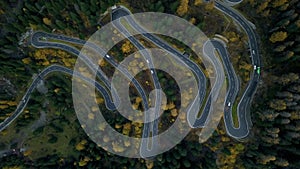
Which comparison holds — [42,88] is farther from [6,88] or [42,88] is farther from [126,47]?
[126,47]

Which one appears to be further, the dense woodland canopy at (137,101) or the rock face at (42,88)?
the rock face at (42,88)

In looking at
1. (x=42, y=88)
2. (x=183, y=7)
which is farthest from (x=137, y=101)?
(x=42, y=88)

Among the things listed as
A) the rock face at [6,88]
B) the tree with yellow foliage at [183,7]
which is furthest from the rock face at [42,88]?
the tree with yellow foliage at [183,7]

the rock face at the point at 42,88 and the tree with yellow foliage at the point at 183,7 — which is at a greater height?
the tree with yellow foliage at the point at 183,7

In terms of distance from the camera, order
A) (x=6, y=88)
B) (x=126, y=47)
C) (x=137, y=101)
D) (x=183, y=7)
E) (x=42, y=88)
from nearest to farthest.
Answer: (x=183, y=7), (x=126, y=47), (x=137, y=101), (x=6, y=88), (x=42, y=88)

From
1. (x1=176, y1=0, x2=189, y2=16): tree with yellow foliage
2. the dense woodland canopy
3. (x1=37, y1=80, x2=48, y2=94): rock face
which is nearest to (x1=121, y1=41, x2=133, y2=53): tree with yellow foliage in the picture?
the dense woodland canopy

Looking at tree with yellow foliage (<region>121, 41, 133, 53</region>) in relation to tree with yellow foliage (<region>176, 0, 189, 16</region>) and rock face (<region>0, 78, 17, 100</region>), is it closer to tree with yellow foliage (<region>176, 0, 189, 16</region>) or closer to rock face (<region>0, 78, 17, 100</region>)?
tree with yellow foliage (<region>176, 0, 189, 16</region>)

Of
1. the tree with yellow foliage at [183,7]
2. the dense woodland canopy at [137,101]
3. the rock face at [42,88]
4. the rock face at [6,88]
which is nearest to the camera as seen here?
the tree with yellow foliage at [183,7]

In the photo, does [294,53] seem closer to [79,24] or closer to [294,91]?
[294,91]

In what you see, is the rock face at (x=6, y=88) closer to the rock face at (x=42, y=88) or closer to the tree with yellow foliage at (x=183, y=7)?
the rock face at (x=42, y=88)
